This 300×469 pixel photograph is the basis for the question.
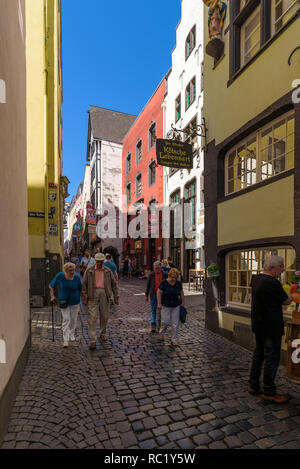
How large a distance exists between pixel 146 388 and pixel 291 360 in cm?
202

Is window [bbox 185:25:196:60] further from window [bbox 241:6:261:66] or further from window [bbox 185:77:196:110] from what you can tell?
window [bbox 241:6:261:66]

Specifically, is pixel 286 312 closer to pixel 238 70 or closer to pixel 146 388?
pixel 146 388

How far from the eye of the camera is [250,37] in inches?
246

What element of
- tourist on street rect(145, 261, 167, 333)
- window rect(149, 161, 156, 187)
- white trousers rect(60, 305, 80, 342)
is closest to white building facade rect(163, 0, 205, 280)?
window rect(149, 161, 156, 187)

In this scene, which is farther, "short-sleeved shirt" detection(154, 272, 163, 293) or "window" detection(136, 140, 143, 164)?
"window" detection(136, 140, 143, 164)

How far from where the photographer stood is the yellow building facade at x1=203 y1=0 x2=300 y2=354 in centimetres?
482

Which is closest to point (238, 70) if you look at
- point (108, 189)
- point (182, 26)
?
point (182, 26)

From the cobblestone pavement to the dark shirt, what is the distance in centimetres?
92

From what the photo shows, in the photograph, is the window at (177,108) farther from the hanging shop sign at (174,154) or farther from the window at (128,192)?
the window at (128,192)

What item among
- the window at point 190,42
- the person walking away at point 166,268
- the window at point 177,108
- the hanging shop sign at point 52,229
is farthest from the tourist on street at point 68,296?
the window at point 190,42

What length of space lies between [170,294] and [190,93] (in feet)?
→ 49.3

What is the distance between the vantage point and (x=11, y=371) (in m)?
3.30

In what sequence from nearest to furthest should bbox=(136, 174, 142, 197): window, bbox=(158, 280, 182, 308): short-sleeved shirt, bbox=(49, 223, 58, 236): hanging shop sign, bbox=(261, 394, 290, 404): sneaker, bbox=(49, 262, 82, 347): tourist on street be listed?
bbox=(261, 394, 290, 404): sneaker < bbox=(49, 262, 82, 347): tourist on street < bbox=(158, 280, 182, 308): short-sleeved shirt < bbox=(49, 223, 58, 236): hanging shop sign < bbox=(136, 174, 142, 197): window

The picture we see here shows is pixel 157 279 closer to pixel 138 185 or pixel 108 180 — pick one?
pixel 138 185
